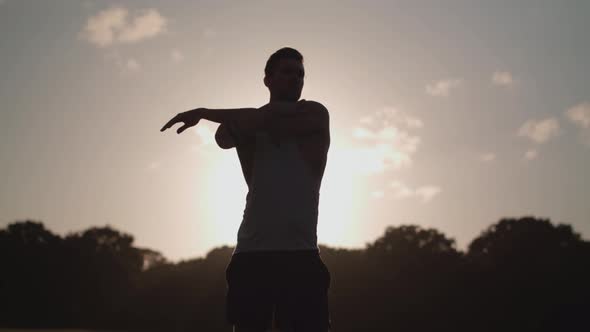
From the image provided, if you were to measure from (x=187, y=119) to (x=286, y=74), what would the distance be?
2.36 ft

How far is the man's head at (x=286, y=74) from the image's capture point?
12.8 feet

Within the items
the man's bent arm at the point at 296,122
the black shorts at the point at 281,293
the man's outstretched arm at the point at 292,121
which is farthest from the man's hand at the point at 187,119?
the black shorts at the point at 281,293

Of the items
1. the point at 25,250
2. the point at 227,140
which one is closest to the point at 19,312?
the point at 25,250

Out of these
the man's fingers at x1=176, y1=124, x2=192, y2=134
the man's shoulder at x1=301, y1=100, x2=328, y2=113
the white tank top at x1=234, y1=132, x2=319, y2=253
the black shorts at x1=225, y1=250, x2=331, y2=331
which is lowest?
the black shorts at x1=225, y1=250, x2=331, y2=331

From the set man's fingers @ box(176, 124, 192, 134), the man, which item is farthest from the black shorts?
man's fingers @ box(176, 124, 192, 134)

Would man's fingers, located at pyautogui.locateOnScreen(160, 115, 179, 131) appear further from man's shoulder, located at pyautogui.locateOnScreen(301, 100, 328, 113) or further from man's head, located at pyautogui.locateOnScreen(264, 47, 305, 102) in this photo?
man's shoulder, located at pyautogui.locateOnScreen(301, 100, 328, 113)

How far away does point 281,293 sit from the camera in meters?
3.56

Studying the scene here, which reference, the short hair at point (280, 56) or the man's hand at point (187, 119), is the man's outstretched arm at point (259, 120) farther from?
Answer: the short hair at point (280, 56)

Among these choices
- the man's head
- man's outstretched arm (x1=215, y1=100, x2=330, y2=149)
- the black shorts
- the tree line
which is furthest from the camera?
the tree line

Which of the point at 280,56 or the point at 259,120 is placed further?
the point at 280,56

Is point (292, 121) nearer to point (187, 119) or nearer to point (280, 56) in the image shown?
point (280, 56)

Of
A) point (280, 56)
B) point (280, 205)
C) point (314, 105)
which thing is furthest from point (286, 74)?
point (280, 205)

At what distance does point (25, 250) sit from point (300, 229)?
62343mm

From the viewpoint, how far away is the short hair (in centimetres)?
394
